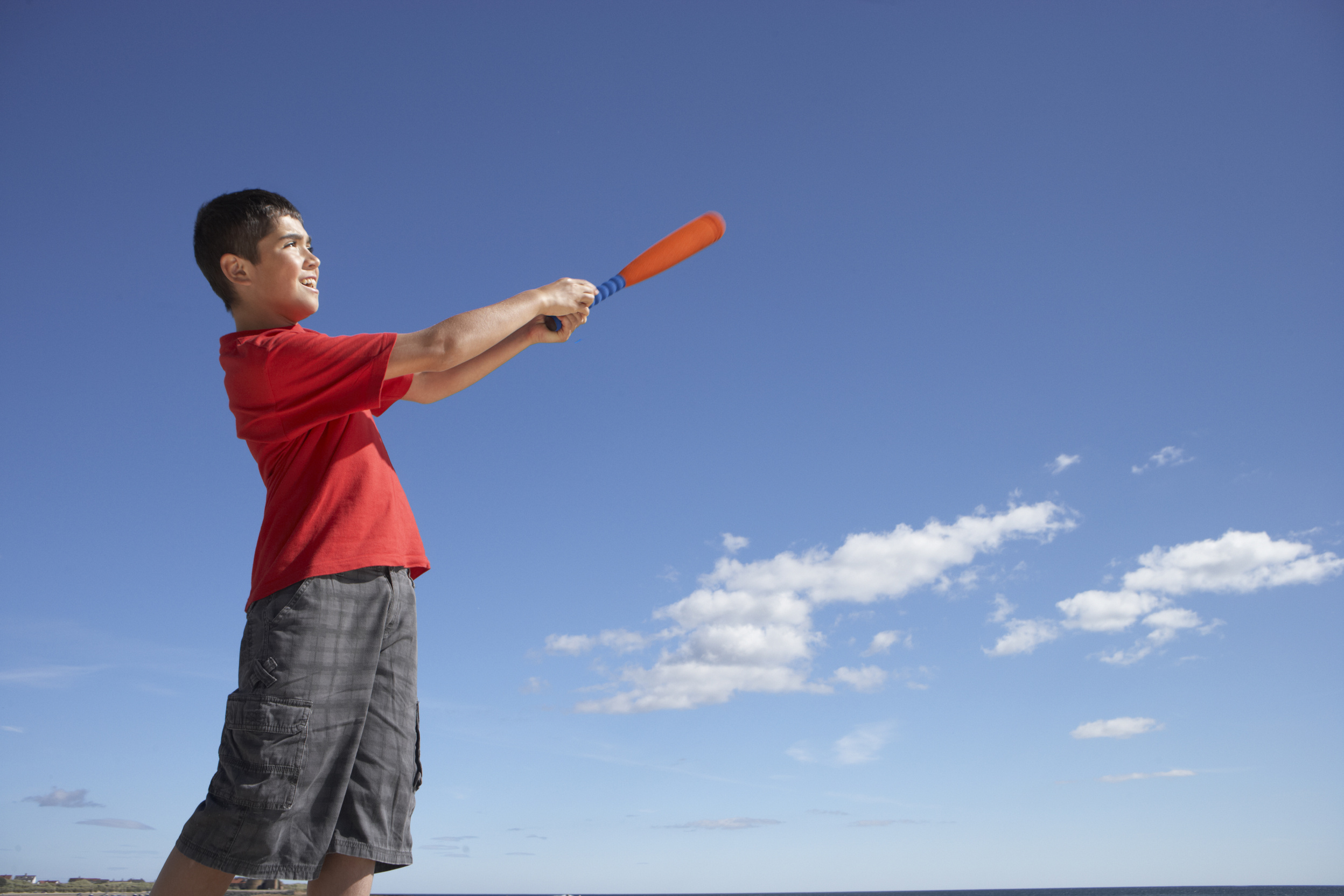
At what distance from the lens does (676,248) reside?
3.53m

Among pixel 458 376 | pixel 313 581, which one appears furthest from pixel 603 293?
pixel 313 581

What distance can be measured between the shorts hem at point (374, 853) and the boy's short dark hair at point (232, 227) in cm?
169

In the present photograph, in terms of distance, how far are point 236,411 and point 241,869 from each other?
4.21ft

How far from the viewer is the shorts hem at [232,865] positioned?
1981 mm

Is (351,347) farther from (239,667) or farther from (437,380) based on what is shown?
(239,667)

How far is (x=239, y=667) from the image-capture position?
2234 mm

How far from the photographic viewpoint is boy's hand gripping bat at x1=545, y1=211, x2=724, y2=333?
3486 millimetres

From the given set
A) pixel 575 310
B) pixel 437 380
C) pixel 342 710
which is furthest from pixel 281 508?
pixel 575 310

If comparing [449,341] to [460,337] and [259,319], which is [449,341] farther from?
[259,319]

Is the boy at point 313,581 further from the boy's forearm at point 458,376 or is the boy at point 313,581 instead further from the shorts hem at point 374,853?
the boy's forearm at point 458,376

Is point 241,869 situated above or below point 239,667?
below

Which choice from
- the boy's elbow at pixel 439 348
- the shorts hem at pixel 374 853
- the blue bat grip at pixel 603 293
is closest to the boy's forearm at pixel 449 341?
the boy's elbow at pixel 439 348

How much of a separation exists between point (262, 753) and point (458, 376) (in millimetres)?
1434

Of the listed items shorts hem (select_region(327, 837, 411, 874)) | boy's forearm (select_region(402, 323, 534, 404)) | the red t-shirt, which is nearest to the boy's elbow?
the red t-shirt
